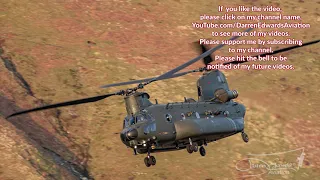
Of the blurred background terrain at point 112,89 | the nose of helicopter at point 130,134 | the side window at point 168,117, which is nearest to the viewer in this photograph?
the nose of helicopter at point 130,134

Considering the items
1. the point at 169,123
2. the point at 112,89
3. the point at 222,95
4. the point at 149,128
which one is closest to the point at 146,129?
the point at 149,128

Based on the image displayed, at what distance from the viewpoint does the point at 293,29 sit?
62844mm

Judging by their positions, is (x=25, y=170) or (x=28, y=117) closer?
(x=25, y=170)

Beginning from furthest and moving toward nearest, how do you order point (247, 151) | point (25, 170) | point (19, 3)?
1. point (19, 3)
2. point (247, 151)
3. point (25, 170)

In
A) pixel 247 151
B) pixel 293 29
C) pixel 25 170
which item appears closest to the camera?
pixel 25 170

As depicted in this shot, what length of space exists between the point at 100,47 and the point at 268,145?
19.0m

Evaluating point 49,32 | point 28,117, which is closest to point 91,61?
point 49,32

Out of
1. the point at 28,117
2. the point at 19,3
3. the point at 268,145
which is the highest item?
the point at 19,3

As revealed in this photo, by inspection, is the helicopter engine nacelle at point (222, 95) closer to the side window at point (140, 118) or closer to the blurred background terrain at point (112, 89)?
the side window at point (140, 118)

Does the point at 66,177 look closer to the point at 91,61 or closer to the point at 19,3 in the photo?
the point at 91,61

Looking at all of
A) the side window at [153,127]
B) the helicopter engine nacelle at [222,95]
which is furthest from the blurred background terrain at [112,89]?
the side window at [153,127]

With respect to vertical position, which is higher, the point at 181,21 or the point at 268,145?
the point at 181,21

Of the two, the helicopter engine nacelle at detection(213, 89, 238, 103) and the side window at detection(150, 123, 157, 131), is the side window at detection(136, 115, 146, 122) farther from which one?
the helicopter engine nacelle at detection(213, 89, 238, 103)

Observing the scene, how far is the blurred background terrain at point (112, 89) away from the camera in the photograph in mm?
40250
